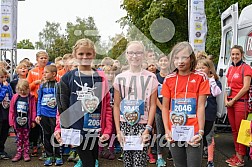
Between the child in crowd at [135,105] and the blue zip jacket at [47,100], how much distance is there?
2366 mm

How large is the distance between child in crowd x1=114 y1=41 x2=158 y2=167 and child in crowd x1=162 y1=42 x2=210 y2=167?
0.17m

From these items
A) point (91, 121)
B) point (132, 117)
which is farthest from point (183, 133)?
point (91, 121)

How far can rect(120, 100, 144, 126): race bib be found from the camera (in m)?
3.44

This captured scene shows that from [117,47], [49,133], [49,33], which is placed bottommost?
[49,133]

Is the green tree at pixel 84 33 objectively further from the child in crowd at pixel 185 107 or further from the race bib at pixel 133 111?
the child in crowd at pixel 185 107

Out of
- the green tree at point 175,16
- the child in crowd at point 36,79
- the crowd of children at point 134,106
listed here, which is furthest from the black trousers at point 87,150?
the green tree at point 175,16

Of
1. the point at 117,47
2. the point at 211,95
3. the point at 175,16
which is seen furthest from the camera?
the point at 175,16

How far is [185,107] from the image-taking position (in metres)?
3.32

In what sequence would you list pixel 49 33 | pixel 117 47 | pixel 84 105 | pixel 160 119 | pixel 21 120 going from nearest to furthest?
1. pixel 84 105
2. pixel 160 119
3. pixel 21 120
4. pixel 117 47
5. pixel 49 33

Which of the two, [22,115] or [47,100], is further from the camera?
[22,115]

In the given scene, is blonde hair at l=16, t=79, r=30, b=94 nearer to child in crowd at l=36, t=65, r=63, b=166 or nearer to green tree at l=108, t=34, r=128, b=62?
child in crowd at l=36, t=65, r=63, b=166

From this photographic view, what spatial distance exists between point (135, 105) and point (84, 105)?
1.57 ft

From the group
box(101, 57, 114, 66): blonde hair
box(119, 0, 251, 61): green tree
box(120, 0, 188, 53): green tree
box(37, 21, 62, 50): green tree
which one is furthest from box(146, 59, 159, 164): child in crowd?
box(37, 21, 62, 50): green tree

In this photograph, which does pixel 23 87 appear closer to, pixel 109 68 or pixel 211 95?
pixel 109 68
